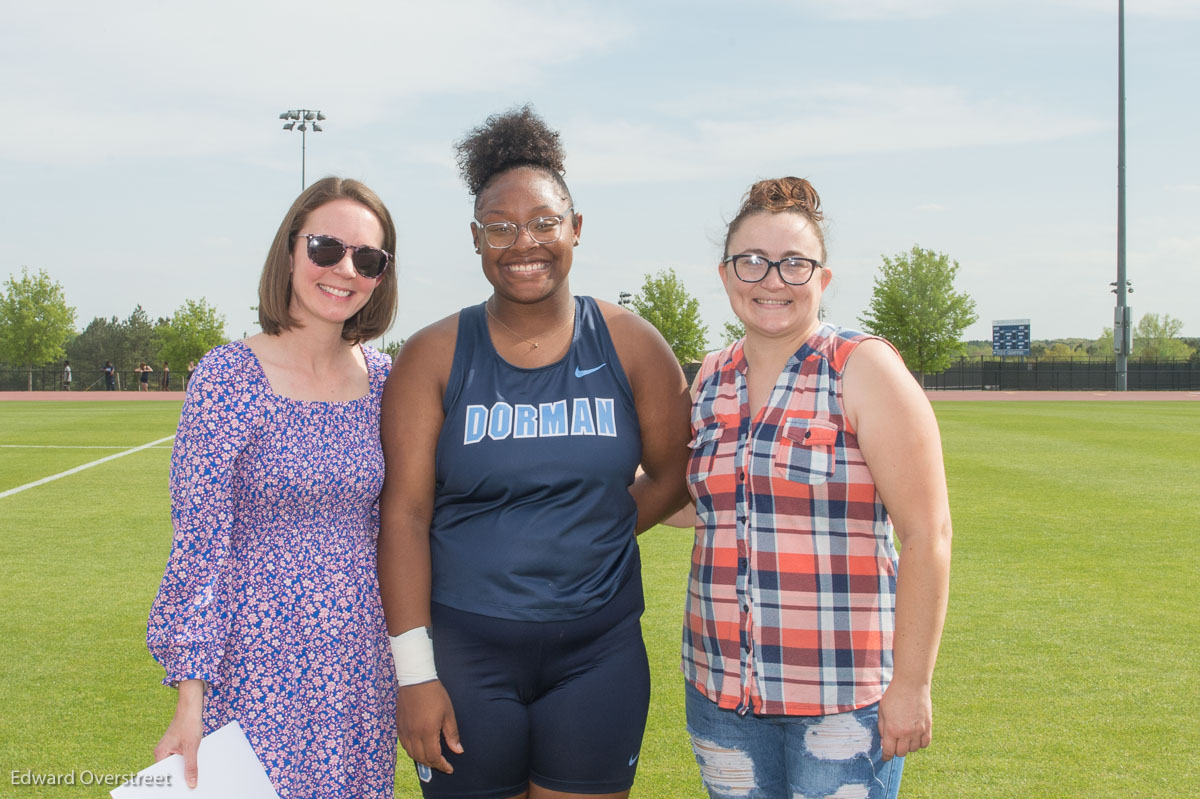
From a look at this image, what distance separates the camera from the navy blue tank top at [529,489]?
7.94ft

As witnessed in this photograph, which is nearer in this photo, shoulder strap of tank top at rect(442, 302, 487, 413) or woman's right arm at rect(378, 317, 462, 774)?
woman's right arm at rect(378, 317, 462, 774)

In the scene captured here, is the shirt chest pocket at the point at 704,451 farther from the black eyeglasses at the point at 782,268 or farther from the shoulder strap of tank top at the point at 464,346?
the shoulder strap of tank top at the point at 464,346

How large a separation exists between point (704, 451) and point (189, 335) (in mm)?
62320

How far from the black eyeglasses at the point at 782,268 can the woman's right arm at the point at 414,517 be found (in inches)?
32.6

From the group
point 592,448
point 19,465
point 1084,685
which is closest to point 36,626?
point 592,448

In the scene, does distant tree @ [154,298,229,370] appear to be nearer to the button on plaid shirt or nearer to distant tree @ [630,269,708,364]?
distant tree @ [630,269,708,364]

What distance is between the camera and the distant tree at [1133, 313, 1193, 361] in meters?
73.9

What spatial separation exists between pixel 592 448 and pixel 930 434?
2.74ft

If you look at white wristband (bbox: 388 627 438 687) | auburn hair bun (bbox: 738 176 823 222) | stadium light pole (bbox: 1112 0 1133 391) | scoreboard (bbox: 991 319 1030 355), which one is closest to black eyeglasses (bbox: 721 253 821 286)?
auburn hair bun (bbox: 738 176 823 222)

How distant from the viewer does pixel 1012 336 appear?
82562 millimetres

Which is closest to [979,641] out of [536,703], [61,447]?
[536,703]

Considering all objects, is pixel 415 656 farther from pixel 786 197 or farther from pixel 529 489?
pixel 786 197

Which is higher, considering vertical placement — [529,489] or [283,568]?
[529,489]

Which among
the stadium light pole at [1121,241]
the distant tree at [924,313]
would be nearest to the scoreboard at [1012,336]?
the distant tree at [924,313]
